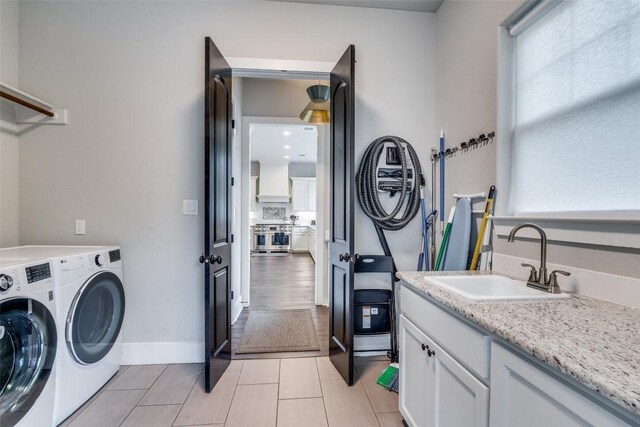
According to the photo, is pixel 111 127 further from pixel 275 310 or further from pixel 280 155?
pixel 280 155

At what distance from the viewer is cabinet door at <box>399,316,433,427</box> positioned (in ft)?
4.40

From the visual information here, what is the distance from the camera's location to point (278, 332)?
9.50ft

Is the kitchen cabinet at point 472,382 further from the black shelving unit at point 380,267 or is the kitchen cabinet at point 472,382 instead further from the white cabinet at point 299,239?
the white cabinet at point 299,239

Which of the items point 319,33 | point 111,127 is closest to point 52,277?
point 111,127

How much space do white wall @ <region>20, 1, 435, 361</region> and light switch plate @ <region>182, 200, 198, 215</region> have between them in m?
0.05

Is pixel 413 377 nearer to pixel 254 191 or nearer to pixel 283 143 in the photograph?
pixel 283 143

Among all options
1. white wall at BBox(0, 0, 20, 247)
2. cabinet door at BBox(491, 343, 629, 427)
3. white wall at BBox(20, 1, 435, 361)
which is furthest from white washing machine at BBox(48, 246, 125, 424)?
cabinet door at BBox(491, 343, 629, 427)

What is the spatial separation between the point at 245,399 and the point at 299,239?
693cm

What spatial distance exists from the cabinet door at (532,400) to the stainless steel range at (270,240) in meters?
7.94

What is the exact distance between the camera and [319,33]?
2451mm

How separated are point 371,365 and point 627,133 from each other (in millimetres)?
2081

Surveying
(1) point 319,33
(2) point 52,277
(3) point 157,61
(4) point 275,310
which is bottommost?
(4) point 275,310

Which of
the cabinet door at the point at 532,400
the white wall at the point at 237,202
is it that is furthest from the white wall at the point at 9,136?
the cabinet door at the point at 532,400

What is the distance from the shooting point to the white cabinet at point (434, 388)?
3.28 ft
